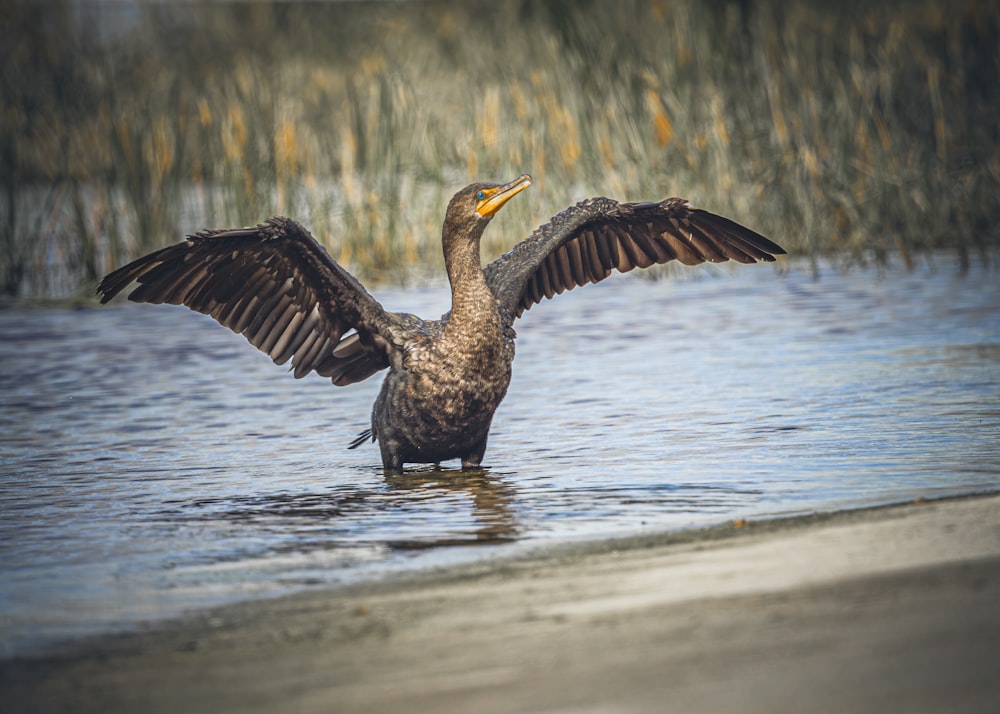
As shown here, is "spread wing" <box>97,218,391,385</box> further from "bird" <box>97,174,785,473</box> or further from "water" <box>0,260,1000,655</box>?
"water" <box>0,260,1000,655</box>

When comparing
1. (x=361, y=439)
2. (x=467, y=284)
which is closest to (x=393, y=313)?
(x=467, y=284)

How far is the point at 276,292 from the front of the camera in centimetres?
789

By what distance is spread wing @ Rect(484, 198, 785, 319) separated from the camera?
8.38 m

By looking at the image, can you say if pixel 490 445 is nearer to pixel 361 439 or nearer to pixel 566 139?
pixel 361 439

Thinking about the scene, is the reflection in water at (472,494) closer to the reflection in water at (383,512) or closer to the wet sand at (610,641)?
the reflection in water at (383,512)

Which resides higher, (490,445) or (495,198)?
(495,198)

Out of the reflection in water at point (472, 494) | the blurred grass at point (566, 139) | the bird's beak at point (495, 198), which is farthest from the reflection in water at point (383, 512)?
the blurred grass at point (566, 139)

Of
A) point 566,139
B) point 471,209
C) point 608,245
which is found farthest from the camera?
point 566,139

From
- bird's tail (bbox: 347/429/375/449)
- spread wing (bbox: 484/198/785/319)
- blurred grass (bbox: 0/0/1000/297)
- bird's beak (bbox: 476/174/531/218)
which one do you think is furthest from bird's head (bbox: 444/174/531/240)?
blurred grass (bbox: 0/0/1000/297)

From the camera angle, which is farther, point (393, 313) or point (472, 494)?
point (393, 313)

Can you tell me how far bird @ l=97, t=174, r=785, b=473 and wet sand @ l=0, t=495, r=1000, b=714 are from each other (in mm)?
2051

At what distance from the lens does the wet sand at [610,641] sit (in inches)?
155

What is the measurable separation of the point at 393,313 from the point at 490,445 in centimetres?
119

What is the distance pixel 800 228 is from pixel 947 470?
869 centimetres
